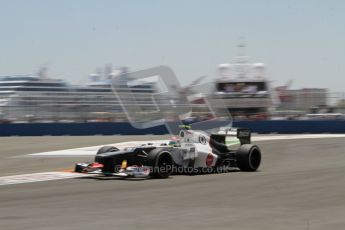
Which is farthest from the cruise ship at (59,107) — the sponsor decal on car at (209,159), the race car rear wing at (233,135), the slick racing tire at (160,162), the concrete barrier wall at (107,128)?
the slick racing tire at (160,162)

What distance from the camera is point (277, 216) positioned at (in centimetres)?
745

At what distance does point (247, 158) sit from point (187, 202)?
5.26m

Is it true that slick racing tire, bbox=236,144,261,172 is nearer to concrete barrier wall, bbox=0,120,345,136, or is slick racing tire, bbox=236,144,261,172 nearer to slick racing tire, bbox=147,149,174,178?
slick racing tire, bbox=147,149,174,178

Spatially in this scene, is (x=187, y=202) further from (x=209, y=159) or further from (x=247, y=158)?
(x=247, y=158)

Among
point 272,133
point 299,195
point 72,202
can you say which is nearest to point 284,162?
point 299,195

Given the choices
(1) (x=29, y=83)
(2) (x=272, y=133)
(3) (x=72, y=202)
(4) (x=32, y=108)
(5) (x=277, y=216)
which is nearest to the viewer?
(5) (x=277, y=216)

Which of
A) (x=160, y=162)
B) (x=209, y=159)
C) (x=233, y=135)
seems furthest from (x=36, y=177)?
(x=233, y=135)

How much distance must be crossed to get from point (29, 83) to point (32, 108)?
42.7m

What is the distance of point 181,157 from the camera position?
13.1 meters

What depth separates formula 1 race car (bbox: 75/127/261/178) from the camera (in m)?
12.3

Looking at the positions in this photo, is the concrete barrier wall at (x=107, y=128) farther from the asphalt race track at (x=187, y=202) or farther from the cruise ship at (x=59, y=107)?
the asphalt race track at (x=187, y=202)

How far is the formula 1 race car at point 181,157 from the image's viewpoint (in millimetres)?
12312

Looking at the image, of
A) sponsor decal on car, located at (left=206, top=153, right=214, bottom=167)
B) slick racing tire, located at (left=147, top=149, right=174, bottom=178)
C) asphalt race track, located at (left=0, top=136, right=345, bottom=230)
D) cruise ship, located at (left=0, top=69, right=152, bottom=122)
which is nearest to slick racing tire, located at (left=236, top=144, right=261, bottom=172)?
asphalt race track, located at (left=0, top=136, right=345, bottom=230)

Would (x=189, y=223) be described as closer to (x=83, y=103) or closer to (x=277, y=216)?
(x=277, y=216)
